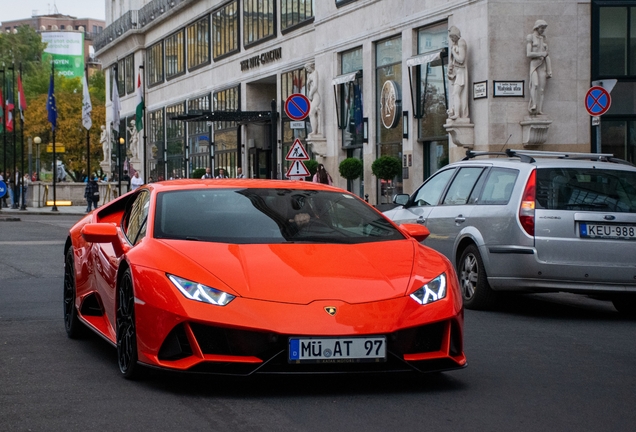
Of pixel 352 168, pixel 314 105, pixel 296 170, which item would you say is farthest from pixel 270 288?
pixel 314 105

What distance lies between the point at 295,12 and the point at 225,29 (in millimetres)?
10712

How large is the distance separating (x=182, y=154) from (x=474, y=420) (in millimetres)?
57066

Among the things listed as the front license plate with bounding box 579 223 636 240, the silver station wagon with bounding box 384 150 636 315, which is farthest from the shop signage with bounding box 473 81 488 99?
the front license plate with bounding box 579 223 636 240

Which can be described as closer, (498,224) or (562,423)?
(562,423)

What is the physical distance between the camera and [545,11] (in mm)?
28219

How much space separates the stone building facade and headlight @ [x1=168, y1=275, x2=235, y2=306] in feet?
47.7

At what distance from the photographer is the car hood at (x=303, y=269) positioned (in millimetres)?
6527

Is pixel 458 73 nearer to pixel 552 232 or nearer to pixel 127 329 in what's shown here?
pixel 552 232

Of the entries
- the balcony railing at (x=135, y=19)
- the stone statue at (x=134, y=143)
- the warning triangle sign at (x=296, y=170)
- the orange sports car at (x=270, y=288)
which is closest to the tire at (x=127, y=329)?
the orange sports car at (x=270, y=288)

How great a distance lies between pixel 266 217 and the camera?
25.1 ft

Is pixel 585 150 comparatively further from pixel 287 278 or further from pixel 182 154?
pixel 182 154

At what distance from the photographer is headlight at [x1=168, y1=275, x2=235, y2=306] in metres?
6.42

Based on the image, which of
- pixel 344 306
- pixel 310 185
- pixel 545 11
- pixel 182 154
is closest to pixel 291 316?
pixel 344 306

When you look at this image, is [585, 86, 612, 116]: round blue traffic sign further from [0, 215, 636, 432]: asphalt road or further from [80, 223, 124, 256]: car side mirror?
[80, 223, 124, 256]: car side mirror
